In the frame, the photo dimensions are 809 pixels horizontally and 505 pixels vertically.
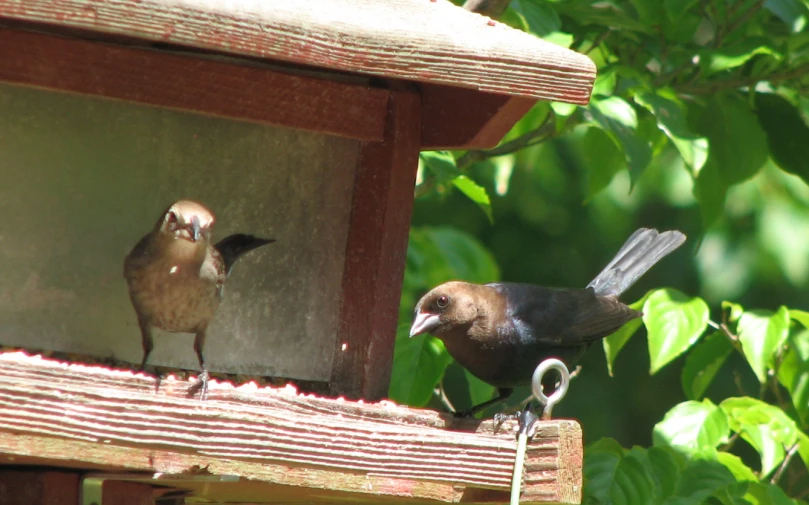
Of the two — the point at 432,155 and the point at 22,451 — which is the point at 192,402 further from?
the point at 432,155

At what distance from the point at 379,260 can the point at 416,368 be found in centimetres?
57

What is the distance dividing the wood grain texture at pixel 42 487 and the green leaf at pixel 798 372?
1935 millimetres

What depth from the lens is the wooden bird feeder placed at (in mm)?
2152

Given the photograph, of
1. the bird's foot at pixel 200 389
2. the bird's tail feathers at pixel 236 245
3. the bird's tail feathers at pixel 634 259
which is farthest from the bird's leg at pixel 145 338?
the bird's tail feathers at pixel 634 259

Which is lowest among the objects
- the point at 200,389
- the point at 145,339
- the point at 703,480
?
the point at 703,480

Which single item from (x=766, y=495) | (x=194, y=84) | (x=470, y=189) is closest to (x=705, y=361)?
(x=766, y=495)

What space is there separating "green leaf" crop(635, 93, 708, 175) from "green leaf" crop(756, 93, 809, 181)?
1.96 feet

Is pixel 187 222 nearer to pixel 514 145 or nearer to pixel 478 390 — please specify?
pixel 478 390

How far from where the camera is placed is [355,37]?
236 cm

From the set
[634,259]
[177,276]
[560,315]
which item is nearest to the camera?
[177,276]

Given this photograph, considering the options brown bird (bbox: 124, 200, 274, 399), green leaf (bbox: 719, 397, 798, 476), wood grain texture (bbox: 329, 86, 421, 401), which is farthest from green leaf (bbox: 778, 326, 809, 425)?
brown bird (bbox: 124, 200, 274, 399)

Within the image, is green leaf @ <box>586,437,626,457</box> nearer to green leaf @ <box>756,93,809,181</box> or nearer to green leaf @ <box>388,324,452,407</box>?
green leaf @ <box>388,324,452,407</box>

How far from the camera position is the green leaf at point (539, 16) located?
131 inches

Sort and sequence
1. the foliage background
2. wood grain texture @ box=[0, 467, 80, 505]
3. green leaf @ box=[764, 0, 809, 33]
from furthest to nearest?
1. green leaf @ box=[764, 0, 809, 33]
2. the foliage background
3. wood grain texture @ box=[0, 467, 80, 505]
